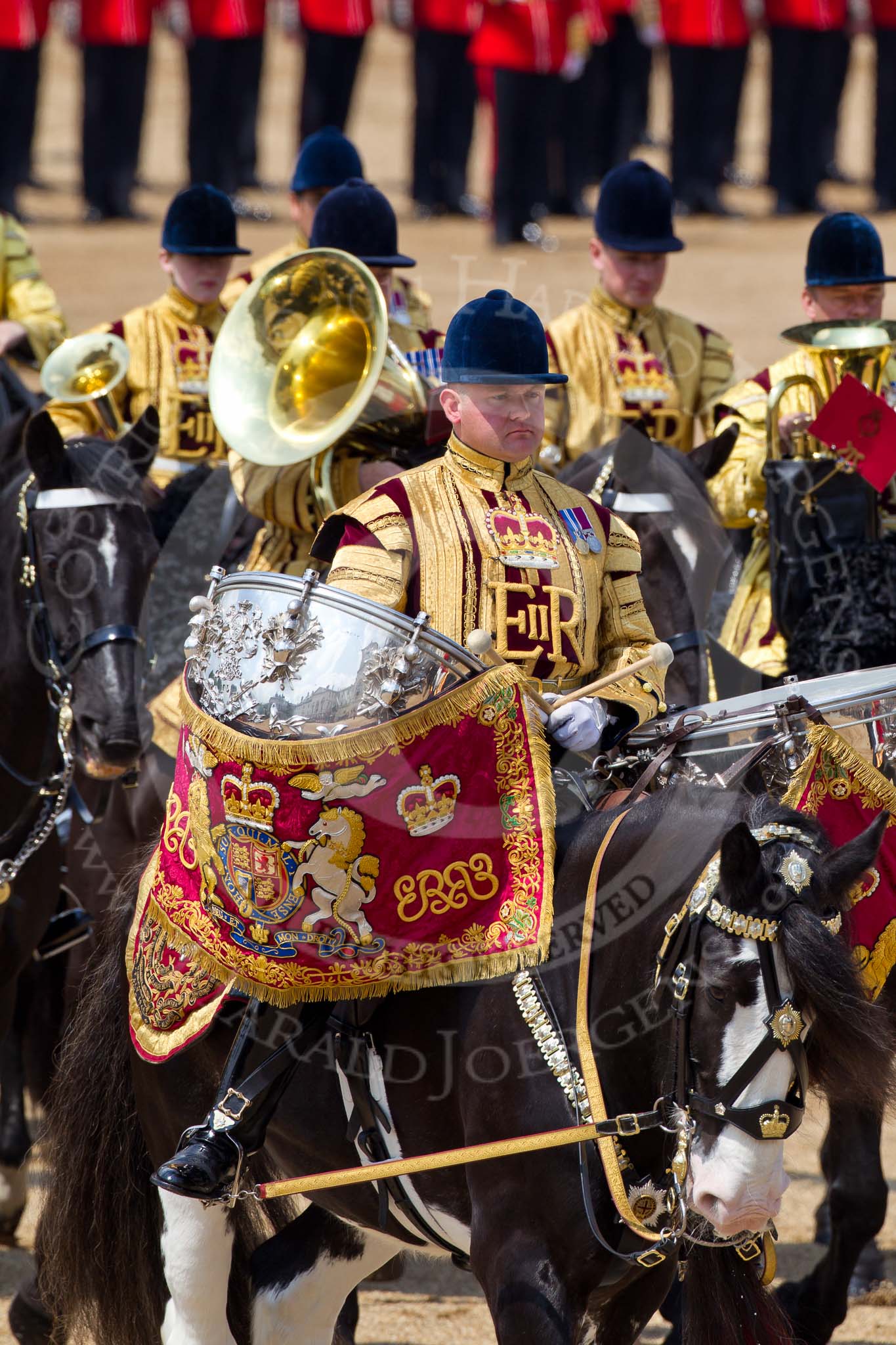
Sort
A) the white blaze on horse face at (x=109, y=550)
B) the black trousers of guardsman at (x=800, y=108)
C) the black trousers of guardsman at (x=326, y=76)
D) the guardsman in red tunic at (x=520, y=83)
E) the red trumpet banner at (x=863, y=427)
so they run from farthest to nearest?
1. the black trousers of guardsman at (x=800, y=108)
2. the black trousers of guardsman at (x=326, y=76)
3. the guardsman in red tunic at (x=520, y=83)
4. the red trumpet banner at (x=863, y=427)
5. the white blaze on horse face at (x=109, y=550)

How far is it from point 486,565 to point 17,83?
441 inches

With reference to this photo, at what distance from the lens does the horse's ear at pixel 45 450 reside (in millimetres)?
4980

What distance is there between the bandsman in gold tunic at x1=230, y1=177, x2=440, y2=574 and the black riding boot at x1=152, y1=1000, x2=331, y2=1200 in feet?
5.07

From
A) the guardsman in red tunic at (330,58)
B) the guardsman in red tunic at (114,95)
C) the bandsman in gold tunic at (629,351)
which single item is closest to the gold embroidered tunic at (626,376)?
the bandsman in gold tunic at (629,351)

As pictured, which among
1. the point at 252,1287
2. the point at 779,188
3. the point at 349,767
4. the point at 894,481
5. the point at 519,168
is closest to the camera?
the point at 349,767

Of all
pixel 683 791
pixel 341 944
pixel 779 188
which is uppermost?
pixel 683 791

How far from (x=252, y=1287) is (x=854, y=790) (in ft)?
4.96

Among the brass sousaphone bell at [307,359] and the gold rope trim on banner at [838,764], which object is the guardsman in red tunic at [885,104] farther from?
the gold rope trim on banner at [838,764]

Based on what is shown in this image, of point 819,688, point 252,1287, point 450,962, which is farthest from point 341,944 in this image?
point 819,688

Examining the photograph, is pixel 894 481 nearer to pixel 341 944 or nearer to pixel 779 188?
pixel 341 944

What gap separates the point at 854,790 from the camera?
13.1 feet

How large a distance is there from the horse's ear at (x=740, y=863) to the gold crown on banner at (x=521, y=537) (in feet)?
2.73

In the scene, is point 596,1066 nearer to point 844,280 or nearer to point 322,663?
point 322,663

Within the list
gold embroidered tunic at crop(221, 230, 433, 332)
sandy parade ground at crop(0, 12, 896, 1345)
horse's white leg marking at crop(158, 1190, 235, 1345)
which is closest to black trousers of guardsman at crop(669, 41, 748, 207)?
sandy parade ground at crop(0, 12, 896, 1345)
